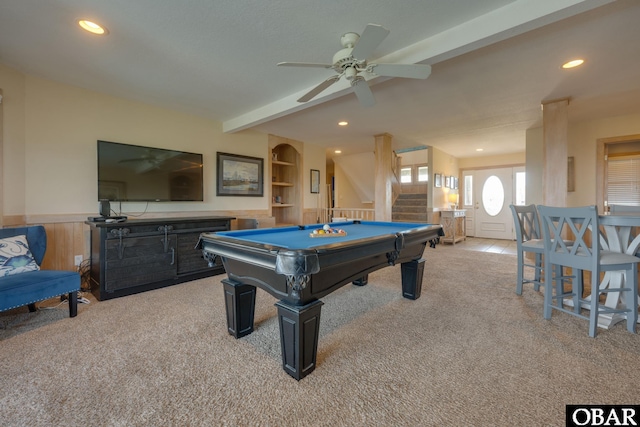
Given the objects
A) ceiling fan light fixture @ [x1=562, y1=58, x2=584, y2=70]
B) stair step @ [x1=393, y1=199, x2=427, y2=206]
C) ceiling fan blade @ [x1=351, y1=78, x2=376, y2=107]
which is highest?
ceiling fan light fixture @ [x1=562, y1=58, x2=584, y2=70]

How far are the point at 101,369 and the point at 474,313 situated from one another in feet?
9.63

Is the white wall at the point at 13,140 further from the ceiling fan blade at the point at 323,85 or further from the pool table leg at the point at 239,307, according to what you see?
the ceiling fan blade at the point at 323,85

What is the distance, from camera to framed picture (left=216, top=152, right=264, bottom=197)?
4.54 m

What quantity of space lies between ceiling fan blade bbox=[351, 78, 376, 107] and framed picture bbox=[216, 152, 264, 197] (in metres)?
2.87

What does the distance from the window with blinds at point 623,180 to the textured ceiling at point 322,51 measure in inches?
38.3

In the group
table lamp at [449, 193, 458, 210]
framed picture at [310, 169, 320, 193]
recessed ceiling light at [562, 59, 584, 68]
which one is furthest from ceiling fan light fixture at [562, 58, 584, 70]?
table lamp at [449, 193, 458, 210]

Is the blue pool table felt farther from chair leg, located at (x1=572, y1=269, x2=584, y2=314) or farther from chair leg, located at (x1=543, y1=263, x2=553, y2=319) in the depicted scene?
chair leg, located at (x1=572, y1=269, x2=584, y2=314)

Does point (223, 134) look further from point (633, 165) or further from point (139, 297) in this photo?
point (633, 165)

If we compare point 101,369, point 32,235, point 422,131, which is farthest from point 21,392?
point 422,131

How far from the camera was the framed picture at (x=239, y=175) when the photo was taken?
4539 mm

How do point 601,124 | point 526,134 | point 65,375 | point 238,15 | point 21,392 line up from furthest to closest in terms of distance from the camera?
point 526,134 < point 601,124 < point 238,15 < point 65,375 < point 21,392

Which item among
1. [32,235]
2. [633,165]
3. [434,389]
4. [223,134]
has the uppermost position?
[223,134]

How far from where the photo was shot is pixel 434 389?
147 cm

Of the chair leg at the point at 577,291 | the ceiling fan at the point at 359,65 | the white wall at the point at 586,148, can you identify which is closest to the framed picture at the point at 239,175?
the ceiling fan at the point at 359,65
